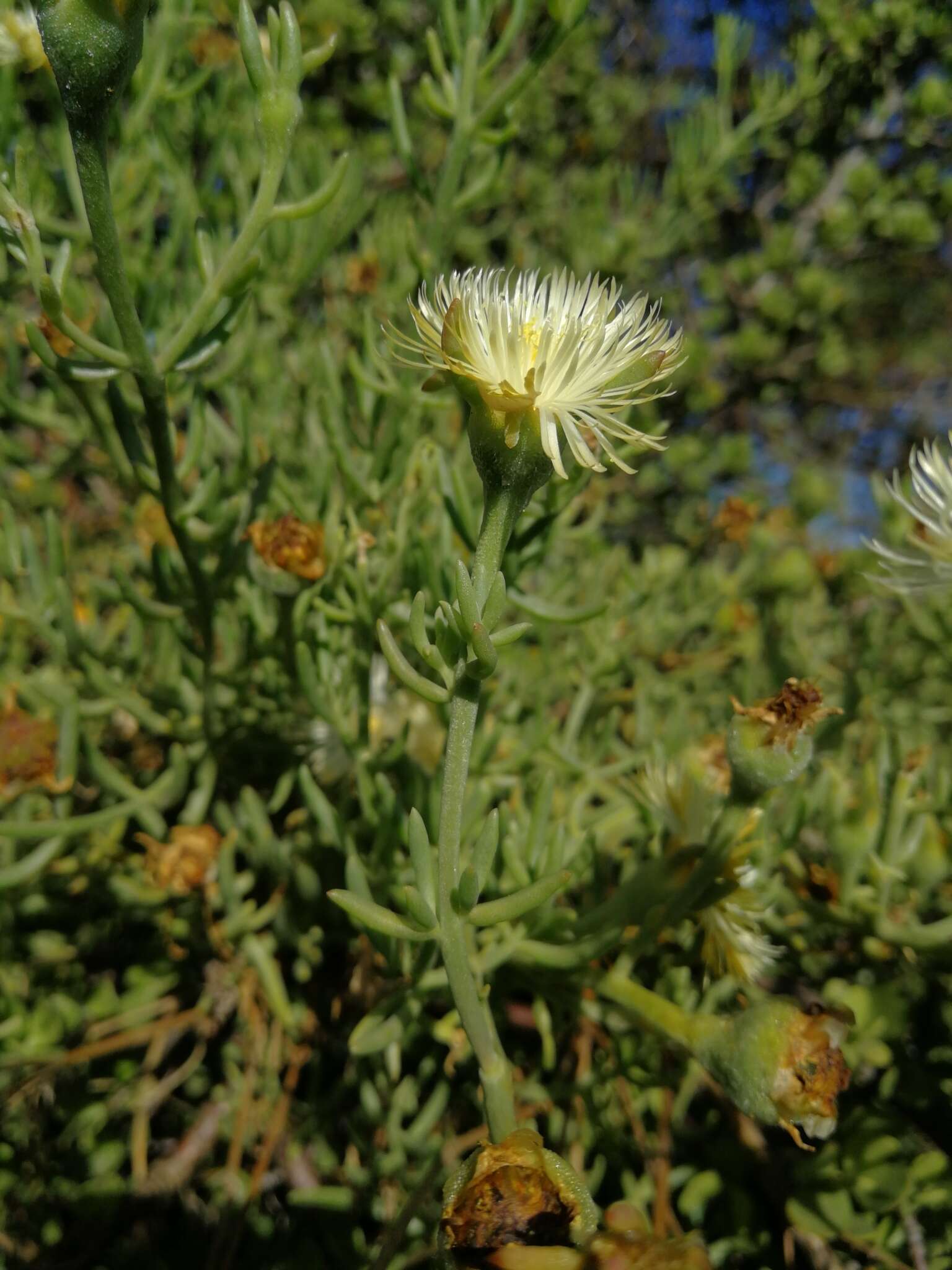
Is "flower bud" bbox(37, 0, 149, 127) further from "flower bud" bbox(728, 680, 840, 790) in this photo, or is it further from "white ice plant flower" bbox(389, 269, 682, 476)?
"flower bud" bbox(728, 680, 840, 790)

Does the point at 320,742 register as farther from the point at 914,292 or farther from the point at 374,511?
the point at 914,292

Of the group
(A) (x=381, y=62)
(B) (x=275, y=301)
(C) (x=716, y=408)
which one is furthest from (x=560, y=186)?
(B) (x=275, y=301)

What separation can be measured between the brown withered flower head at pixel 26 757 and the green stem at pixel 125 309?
0.66 ft

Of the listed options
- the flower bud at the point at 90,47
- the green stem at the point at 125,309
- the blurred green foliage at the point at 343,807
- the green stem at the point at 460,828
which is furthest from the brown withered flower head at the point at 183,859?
the flower bud at the point at 90,47

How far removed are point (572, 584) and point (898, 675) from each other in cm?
31

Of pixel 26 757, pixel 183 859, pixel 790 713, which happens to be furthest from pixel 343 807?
pixel 790 713

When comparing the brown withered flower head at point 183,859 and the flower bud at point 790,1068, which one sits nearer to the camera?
the flower bud at point 790,1068

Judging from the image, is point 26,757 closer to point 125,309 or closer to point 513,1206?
point 125,309

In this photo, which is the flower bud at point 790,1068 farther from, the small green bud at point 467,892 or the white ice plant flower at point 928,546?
the white ice plant flower at point 928,546

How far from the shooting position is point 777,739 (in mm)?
468

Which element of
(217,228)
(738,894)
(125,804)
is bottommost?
(125,804)

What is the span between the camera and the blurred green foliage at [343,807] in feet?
1.90

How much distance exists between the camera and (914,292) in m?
2.36

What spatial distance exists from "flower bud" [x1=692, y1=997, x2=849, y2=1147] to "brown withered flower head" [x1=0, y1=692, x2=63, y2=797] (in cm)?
48
